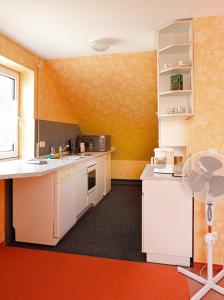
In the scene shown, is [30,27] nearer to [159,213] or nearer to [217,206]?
[159,213]

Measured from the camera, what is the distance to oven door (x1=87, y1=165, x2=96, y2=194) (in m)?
3.95

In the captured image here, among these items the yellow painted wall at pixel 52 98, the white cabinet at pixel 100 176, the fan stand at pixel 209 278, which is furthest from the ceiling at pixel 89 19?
the white cabinet at pixel 100 176

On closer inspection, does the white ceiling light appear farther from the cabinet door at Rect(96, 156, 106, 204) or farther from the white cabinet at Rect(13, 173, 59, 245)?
the cabinet door at Rect(96, 156, 106, 204)

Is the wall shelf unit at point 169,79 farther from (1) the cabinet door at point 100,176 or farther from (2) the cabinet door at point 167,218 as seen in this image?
(1) the cabinet door at point 100,176

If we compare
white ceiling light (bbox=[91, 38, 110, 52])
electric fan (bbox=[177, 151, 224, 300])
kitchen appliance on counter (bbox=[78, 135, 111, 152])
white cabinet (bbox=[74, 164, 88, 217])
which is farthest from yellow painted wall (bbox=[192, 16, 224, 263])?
kitchen appliance on counter (bbox=[78, 135, 111, 152])

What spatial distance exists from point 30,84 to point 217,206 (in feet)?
9.35

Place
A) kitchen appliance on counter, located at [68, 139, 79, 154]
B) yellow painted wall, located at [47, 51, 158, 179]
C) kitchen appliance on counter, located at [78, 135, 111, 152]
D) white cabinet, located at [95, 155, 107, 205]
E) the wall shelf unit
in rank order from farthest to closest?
1. kitchen appliance on counter, located at [78, 135, 111, 152]
2. kitchen appliance on counter, located at [68, 139, 79, 154]
3. white cabinet, located at [95, 155, 107, 205]
4. yellow painted wall, located at [47, 51, 158, 179]
5. the wall shelf unit

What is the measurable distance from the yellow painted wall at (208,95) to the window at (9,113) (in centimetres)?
238

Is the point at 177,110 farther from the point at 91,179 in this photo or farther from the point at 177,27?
the point at 91,179

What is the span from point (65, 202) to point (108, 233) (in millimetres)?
717

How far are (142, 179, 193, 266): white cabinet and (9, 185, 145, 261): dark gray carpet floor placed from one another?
26 cm

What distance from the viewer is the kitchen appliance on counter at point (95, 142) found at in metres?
4.96

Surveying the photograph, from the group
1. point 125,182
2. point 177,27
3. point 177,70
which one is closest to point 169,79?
point 177,70

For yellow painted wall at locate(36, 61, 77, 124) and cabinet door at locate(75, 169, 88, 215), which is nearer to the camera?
cabinet door at locate(75, 169, 88, 215)
